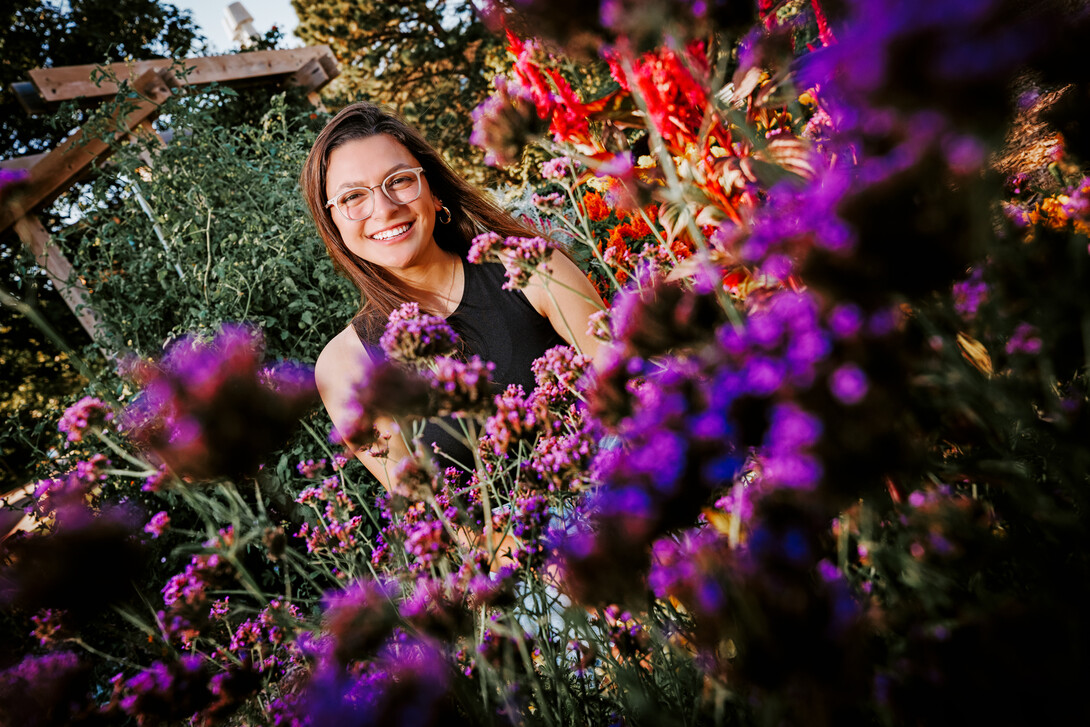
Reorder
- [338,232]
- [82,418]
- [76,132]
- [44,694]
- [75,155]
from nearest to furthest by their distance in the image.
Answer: [44,694] → [82,418] → [338,232] → [76,132] → [75,155]

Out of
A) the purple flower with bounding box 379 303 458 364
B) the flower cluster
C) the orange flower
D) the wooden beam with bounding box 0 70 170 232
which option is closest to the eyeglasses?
the orange flower

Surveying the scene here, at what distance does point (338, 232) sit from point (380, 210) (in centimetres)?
49

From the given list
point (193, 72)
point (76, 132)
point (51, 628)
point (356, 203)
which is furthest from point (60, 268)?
point (51, 628)

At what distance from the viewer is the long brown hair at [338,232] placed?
251 centimetres

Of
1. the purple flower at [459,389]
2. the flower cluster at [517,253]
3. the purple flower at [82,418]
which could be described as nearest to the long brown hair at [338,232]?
the flower cluster at [517,253]

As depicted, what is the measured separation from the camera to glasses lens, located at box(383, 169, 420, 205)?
2.36m

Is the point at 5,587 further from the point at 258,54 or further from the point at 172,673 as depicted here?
the point at 258,54

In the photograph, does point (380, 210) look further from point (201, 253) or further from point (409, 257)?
point (201, 253)

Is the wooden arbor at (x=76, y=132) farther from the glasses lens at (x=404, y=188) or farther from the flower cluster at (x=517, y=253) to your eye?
the flower cluster at (x=517, y=253)

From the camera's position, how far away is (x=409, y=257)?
2389 mm

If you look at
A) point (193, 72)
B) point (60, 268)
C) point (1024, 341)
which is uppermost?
point (193, 72)

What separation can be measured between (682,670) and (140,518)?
0.99 m

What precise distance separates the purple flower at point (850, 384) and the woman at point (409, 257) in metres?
1.83

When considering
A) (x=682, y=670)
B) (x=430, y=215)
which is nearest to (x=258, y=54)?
(x=430, y=215)
